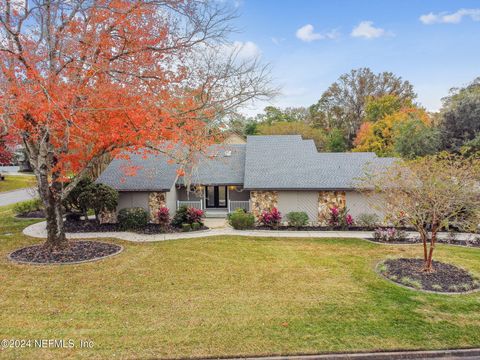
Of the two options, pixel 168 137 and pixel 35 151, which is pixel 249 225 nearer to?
pixel 168 137

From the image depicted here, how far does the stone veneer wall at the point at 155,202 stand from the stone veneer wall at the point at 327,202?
8.79 meters

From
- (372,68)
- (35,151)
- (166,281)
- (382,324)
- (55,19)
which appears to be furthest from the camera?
(372,68)

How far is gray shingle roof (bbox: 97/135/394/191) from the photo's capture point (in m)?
18.3

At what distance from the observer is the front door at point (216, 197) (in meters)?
23.2

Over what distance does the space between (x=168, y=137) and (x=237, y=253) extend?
520cm

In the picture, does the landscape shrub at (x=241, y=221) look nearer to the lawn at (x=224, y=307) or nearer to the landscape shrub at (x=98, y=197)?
the lawn at (x=224, y=307)

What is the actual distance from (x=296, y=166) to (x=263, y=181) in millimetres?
2571

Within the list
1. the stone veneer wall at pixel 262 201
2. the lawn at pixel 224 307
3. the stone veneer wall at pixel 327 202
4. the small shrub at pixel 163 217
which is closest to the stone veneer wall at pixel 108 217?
the small shrub at pixel 163 217

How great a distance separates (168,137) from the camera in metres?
12.6

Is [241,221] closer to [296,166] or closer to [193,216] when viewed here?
[193,216]

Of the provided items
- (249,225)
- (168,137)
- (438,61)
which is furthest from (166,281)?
(438,61)

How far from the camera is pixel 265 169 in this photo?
65.1 feet

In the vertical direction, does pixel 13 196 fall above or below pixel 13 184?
below

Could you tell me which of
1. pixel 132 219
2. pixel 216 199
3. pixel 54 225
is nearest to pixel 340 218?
pixel 216 199
